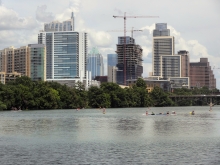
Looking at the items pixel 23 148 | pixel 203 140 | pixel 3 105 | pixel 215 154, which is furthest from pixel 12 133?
pixel 3 105

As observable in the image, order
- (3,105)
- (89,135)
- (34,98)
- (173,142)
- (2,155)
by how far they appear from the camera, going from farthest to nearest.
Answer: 1. (34,98)
2. (3,105)
3. (89,135)
4. (173,142)
5. (2,155)

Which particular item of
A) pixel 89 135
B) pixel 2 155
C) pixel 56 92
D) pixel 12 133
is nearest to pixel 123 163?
pixel 2 155

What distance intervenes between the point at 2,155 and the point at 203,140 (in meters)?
29.1

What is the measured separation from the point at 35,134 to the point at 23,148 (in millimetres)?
18080

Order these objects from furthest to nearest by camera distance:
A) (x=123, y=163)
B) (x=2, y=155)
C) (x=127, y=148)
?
(x=127, y=148), (x=2, y=155), (x=123, y=163)

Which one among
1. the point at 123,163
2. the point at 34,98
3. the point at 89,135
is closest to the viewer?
the point at 123,163

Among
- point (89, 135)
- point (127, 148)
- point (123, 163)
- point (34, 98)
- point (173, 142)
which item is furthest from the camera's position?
point (34, 98)

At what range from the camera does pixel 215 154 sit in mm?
54250

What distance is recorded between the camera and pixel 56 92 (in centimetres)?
19950

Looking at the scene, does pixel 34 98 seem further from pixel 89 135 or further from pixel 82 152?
pixel 82 152

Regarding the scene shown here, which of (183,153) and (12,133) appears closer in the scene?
(183,153)

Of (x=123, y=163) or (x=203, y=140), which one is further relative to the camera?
(x=203, y=140)

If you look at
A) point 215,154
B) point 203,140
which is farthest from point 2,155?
point 203,140

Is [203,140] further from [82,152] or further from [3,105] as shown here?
[3,105]
